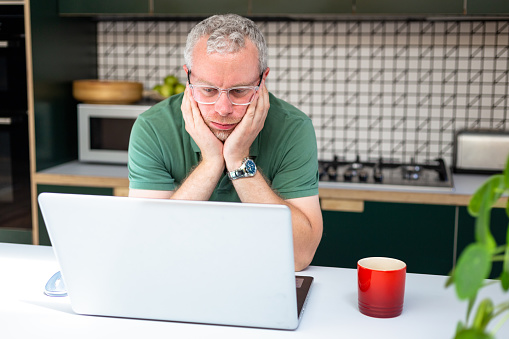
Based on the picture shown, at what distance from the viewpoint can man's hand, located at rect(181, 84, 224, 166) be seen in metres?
1.60

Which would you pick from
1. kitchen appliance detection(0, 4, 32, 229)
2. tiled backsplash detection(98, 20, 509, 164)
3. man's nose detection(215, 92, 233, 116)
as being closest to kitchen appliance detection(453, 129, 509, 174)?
tiled backsplash detection(98, 20, 509, 164)

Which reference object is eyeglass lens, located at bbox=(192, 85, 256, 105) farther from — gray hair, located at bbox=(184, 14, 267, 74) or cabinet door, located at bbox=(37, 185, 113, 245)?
cabinet door, located at bbox=(37, 185, 113, 245)

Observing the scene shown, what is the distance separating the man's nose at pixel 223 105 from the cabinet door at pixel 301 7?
124cm

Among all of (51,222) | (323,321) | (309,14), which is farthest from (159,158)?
(309,14)

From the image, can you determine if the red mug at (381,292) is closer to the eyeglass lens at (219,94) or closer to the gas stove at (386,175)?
the eyeglass lens at (219,94)

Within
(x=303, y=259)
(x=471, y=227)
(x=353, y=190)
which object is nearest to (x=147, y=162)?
(x=303, y=259)

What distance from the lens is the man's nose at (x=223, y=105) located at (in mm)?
1514

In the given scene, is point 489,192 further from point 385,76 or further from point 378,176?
point 385,76

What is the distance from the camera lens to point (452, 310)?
115 cm

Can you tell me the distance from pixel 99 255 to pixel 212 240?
210 mm

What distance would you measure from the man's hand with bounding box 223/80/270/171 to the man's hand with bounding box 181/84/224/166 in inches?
0.9

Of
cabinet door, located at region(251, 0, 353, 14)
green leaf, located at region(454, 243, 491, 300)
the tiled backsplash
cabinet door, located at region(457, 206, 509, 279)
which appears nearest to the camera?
green leaf, located at region(454, 243, 491, 300)

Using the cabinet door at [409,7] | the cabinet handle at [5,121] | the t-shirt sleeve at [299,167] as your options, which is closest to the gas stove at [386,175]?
the cabinet door at [409,7]

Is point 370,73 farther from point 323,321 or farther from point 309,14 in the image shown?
point 323,321
